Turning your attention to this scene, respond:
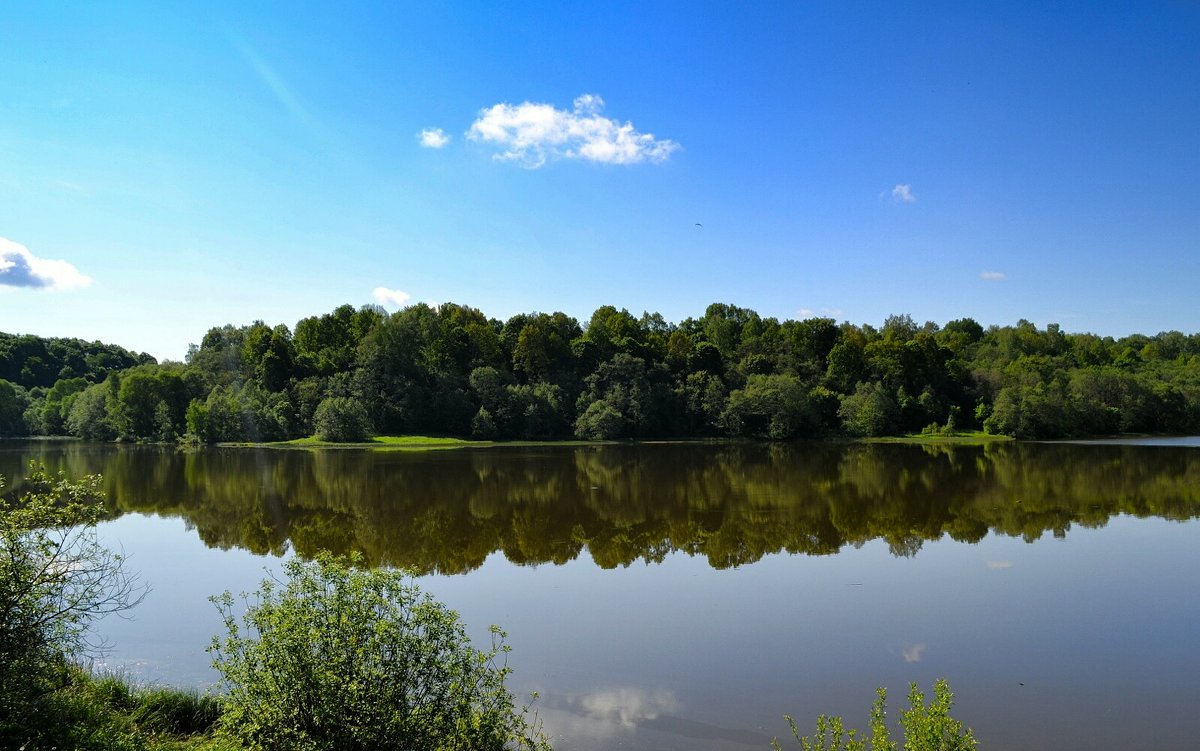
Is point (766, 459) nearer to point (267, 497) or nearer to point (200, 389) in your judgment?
point (267, 497)

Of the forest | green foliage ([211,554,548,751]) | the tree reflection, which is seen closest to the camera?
green foliage ([211,554,548,751])

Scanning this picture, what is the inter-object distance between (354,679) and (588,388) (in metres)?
77.5

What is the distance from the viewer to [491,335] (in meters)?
90.9

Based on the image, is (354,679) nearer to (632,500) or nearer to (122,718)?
(122,718)

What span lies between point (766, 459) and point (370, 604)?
49537 mm

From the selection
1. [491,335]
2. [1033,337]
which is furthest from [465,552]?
[1033,337]

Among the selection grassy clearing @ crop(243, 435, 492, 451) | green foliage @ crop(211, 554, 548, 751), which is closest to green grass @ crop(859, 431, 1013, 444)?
grassy clearing @ crop(243, 435, 492, 451)

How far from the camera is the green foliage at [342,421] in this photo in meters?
74.9

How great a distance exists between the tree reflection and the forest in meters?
22.5

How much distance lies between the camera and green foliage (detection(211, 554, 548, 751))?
24.0ft

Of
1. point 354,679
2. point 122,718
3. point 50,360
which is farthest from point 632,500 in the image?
point 50,360

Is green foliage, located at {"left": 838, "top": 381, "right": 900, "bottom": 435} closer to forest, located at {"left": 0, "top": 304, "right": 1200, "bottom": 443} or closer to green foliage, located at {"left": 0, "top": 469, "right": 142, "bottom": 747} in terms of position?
forest, located at {"left": 0, "top": 304, "right": 1200, "bottom": 443}

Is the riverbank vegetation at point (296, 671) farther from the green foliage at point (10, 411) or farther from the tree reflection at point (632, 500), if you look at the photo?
the green foliage at point (10, 411)

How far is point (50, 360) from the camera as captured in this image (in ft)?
398
